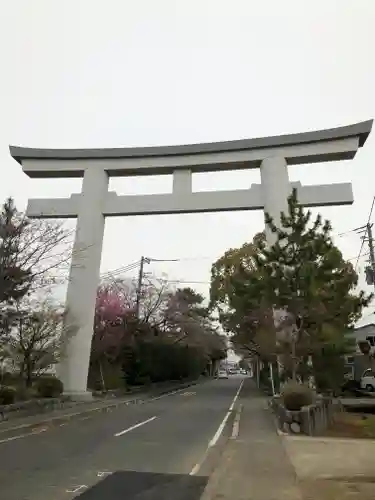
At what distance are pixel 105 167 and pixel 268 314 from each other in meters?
9.95

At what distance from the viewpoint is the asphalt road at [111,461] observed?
235 inches

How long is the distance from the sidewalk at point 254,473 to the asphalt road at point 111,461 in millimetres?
260

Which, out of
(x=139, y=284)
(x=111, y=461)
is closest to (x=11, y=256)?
(x=111, y=461)

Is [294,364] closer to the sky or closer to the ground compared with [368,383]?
closer to the ground

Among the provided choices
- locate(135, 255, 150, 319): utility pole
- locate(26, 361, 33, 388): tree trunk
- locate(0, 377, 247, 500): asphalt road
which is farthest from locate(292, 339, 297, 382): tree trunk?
locate(135, 255, 150, 319): utility pole

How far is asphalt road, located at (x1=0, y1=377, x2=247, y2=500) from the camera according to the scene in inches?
235

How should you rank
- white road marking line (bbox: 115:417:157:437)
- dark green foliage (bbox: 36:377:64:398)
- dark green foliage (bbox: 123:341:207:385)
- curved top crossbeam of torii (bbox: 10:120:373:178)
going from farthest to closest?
dark green foliage (bbox: 123:341:207:385)
curved top crossbeam of torii (bbox: 10:120:373:178)
dark green foliage (bbox: 36:377:64:398)
white road marking line (bbox: 115:417:157:437)

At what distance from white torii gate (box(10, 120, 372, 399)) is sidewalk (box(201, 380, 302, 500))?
33.3 feet

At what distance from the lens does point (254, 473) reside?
7160 mm

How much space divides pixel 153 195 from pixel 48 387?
8916 millimetres

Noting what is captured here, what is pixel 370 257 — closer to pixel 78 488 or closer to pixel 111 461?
pixel 111 461

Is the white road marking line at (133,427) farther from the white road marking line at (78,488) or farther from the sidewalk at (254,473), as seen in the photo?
the white road marking line at (78,488)

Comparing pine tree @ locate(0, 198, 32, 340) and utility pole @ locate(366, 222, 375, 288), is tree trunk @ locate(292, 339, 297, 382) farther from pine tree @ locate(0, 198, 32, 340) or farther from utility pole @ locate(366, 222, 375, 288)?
utility pole @ locate(366, 222, 375, 288)

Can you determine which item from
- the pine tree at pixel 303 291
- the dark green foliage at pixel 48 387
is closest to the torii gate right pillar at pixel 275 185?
the pine tree at pixel 303 291
